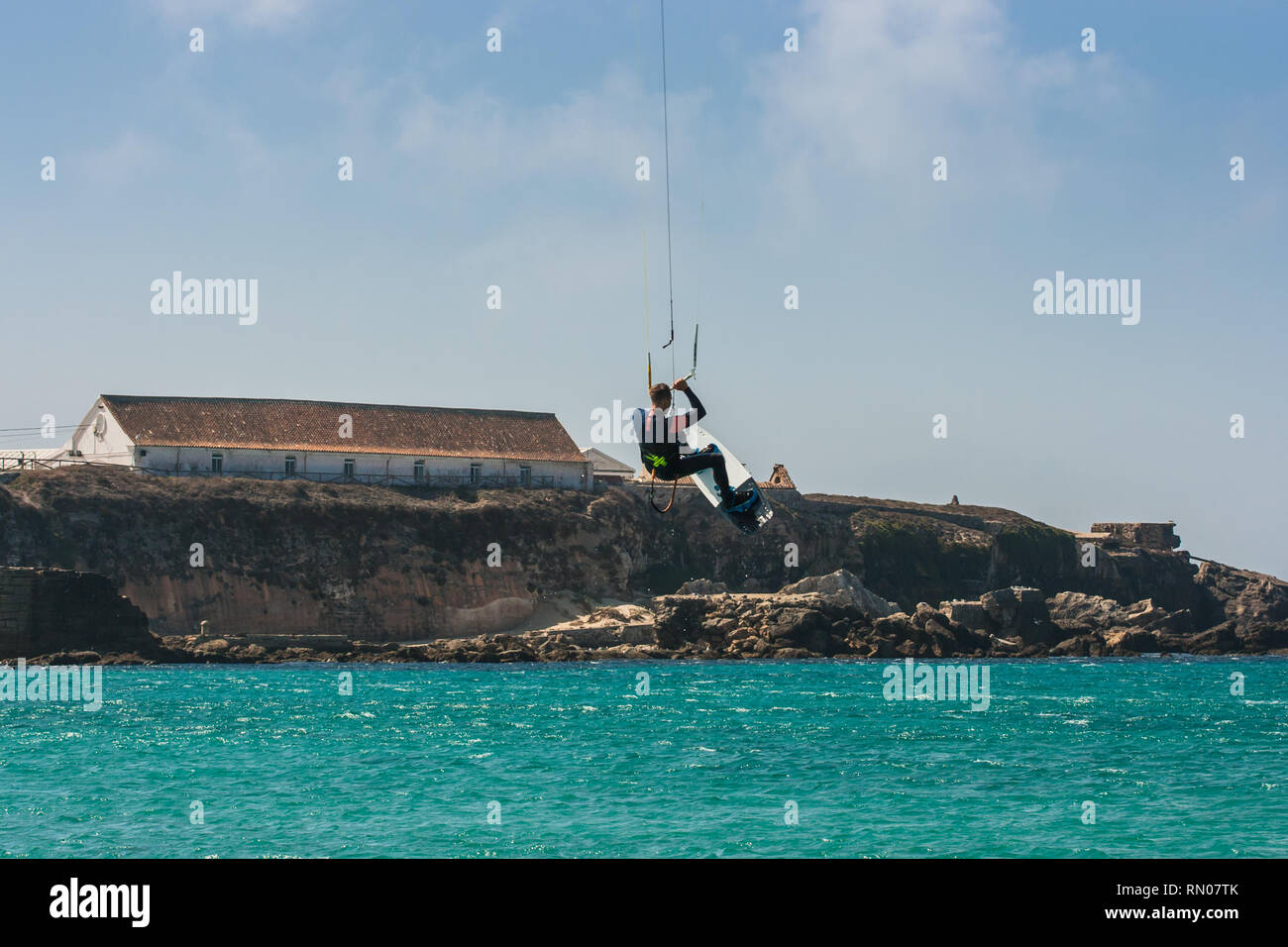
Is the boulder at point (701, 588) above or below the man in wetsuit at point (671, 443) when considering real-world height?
below

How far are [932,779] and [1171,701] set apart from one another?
90.3 ft

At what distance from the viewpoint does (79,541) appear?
246 ft

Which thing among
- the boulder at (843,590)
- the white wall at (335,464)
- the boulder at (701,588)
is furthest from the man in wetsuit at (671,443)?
the white wall at (335,464)

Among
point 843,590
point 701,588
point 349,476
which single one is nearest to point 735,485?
point 701,588

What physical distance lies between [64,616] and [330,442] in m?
29.3

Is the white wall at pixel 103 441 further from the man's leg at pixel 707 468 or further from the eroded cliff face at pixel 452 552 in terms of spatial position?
the man's leg at pixel 707 468

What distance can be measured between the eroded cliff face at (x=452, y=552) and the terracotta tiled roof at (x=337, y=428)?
493 centimetres

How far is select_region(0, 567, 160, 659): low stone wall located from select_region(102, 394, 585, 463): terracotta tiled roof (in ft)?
64.8

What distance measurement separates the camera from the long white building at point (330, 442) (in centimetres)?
8819

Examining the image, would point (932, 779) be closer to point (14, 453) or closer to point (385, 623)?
point (385, 623)

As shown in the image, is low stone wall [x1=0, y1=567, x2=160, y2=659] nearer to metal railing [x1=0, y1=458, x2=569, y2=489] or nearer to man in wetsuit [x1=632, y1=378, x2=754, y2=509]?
metal railing [x1=0, y1=458, x2=569, y2=489]

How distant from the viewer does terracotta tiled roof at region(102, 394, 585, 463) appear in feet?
292

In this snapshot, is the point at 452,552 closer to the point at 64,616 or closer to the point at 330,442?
the point at 330,442
